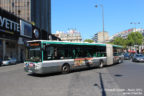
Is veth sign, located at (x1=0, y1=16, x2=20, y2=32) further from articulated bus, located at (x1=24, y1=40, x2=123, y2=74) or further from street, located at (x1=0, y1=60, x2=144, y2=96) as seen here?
street, located at (x1=0, y1=60, x2=144, y2=96)

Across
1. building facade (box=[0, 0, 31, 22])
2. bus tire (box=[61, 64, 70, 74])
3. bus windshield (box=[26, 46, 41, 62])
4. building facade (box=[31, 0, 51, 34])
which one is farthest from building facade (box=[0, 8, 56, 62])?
building facade (box=[31, 0, 51, 34])

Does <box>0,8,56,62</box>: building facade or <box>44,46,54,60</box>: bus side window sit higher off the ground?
<box>0,8,56,62</box>: building facade

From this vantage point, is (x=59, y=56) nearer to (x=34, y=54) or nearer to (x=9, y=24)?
(x=34, y=54)

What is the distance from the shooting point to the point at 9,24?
25969 millimetres

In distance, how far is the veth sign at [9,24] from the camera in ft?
78.4

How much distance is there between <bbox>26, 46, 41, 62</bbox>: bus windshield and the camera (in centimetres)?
1021

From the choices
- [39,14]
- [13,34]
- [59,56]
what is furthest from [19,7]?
[59,56]

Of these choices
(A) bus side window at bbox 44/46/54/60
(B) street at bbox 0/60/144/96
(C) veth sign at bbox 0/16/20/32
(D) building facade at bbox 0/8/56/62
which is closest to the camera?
(B) street at bbox 0/60/144/96

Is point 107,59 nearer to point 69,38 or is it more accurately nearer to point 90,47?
point 90,47

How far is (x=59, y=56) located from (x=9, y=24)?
734 inches

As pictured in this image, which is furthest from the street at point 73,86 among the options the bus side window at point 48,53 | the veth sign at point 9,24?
the veth sign at point 9,24

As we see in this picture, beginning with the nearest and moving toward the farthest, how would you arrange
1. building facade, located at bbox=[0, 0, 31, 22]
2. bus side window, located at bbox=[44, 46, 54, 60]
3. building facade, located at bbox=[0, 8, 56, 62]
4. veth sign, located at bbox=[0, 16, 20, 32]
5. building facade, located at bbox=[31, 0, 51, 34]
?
bus side window, located at bbox=[44, 46, 54, 60] → veth sign, located at bbox=[0, 16, 20, 32] → building facade, located at bbox=[0, 8, 56, 62] → building facade, located at bbox=[0, 0, 31, 22] → building facade, located at bbox=[31, 0, 51, 34]

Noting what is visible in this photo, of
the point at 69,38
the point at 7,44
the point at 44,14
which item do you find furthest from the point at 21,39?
the point at 69,38

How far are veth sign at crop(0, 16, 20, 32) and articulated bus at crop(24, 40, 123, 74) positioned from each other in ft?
52.0
